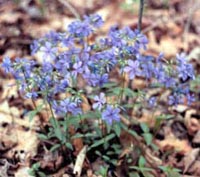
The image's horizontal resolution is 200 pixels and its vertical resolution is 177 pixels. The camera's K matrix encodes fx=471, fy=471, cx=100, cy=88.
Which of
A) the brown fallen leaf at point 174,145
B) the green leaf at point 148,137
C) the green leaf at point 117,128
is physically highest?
the green leaf at point 117,128

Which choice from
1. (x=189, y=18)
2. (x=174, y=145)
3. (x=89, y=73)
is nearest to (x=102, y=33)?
(x=189, y=18)

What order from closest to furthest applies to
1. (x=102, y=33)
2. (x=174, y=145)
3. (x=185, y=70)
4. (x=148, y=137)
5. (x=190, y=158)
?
(x=185, y=70) → (x=148, y=137) → (x=190, y=158) → (x=174, y=145) → (x=102, y=33)

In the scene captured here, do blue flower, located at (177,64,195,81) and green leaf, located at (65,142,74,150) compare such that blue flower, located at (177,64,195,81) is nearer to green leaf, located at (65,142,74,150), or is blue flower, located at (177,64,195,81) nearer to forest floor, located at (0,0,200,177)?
forest floor, located at (0,0,200,177)

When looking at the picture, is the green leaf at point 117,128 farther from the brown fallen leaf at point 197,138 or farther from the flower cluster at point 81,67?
the brown fallen leaf at point 197,138

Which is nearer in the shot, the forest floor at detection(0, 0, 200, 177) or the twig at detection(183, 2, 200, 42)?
the forest floor at detection(0, 0, 200, 177)

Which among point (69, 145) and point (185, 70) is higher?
point (185, 70)

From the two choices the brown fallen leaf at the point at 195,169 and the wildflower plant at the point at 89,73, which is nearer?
the wildflower plant at the point at 89,73

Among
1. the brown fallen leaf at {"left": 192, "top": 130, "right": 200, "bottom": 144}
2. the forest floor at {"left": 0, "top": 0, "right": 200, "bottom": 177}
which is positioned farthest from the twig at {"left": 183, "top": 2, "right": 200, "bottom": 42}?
the brown fallen leaf at {"left": 192, "top": 130, "right": 200, "bottom": 144}

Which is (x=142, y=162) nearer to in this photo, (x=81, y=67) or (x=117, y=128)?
(x=117, y=128)

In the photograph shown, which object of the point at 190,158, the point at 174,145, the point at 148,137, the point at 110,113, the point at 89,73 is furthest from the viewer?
the point at 174,145

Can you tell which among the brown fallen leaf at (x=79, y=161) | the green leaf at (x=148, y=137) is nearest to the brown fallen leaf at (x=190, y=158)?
the green leaf at (x=148, y=137)

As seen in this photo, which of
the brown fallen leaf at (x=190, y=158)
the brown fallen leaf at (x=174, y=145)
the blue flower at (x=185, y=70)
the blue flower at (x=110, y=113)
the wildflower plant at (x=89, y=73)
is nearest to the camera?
the blue flower at (x=110, y=113)

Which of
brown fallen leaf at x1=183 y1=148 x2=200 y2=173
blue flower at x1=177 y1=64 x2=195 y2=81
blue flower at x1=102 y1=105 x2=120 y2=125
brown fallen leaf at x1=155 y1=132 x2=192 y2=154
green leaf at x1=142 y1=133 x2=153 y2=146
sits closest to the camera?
blue flower at x1=102 y1=105 x2=120 y2=125
